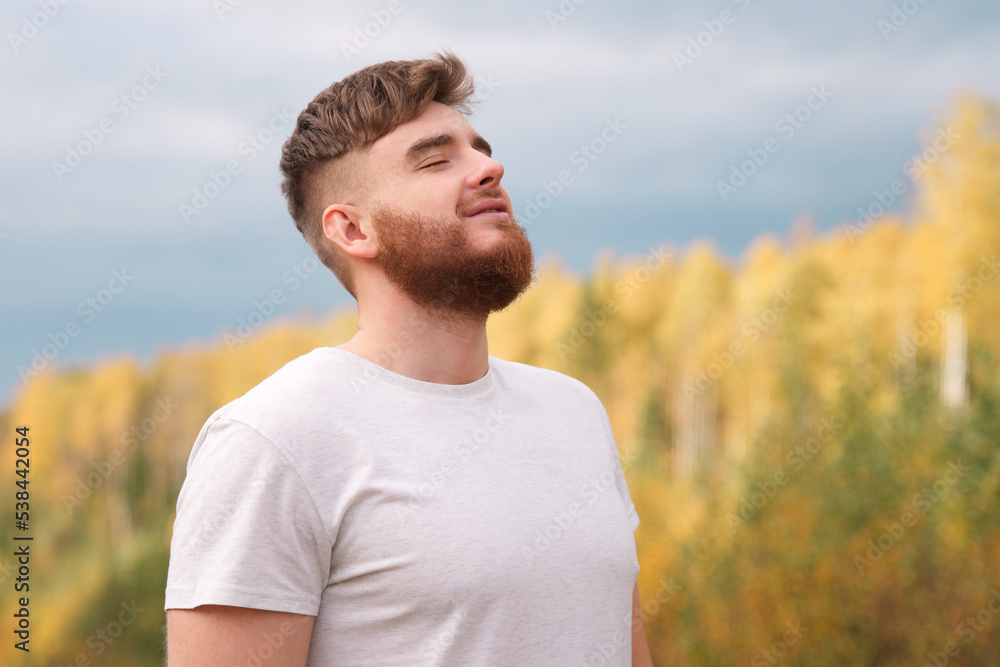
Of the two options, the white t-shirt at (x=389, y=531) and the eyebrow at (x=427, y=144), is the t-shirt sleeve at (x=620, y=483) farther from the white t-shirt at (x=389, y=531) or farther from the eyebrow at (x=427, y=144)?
the eyebrow at (x=427, y=144)

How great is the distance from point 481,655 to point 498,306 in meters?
0.74

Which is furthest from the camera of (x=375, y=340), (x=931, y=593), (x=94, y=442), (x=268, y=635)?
(x=94, y=442)

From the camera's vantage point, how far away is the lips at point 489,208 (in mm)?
1741

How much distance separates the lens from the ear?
69.6 inches

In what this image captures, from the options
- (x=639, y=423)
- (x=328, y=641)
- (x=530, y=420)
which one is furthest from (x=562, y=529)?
(x=639, y=423)

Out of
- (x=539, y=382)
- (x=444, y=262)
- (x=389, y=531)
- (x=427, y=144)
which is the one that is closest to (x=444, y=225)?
(x=444, y=262)

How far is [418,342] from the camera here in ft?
5.60

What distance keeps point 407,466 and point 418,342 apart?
12.4 inches

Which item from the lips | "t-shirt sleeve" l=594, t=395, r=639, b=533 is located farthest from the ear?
"t-shirt sleeve" l=594, t=395, r=639, b=533

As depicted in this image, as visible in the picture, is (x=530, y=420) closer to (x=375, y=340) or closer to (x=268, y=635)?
(x=375, y=340)

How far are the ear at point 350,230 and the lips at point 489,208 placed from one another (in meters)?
0.23

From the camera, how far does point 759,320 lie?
1502 centimetres

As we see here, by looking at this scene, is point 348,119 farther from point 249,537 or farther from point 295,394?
point 249,537

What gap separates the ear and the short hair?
5 centimetres
